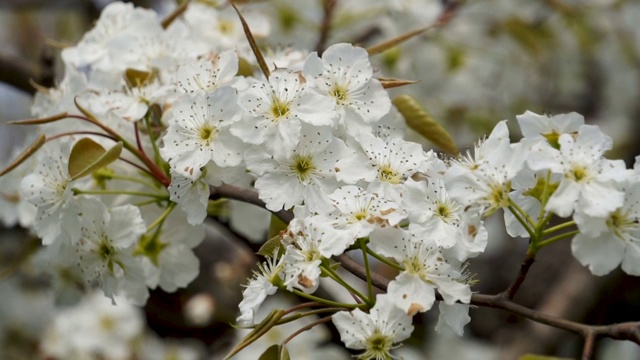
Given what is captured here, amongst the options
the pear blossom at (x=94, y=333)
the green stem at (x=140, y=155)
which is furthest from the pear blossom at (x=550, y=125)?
the pear blossom at (x=94, y=333)

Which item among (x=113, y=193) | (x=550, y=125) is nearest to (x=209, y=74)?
(x=113, y=193)

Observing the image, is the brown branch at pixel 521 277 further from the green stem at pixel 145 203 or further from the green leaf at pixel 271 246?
the green stem at pixel 145 203

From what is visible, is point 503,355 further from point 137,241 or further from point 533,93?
point 137,241

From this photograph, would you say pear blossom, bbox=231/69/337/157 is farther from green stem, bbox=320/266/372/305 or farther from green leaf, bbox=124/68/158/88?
green leaf, bbox=124/68/158/88

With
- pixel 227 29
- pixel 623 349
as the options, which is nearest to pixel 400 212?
pixel 227 29

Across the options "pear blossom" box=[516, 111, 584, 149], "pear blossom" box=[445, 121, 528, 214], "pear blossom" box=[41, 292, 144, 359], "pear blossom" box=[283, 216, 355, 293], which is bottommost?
"pear blossom" box=[41, 292, 144, 359]

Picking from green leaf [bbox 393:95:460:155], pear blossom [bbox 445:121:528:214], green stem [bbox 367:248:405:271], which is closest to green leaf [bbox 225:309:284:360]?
green stem [bbox 367:248:405:271]

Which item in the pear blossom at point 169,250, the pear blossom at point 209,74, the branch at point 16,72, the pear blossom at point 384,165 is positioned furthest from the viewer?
the branch at point 16,72
